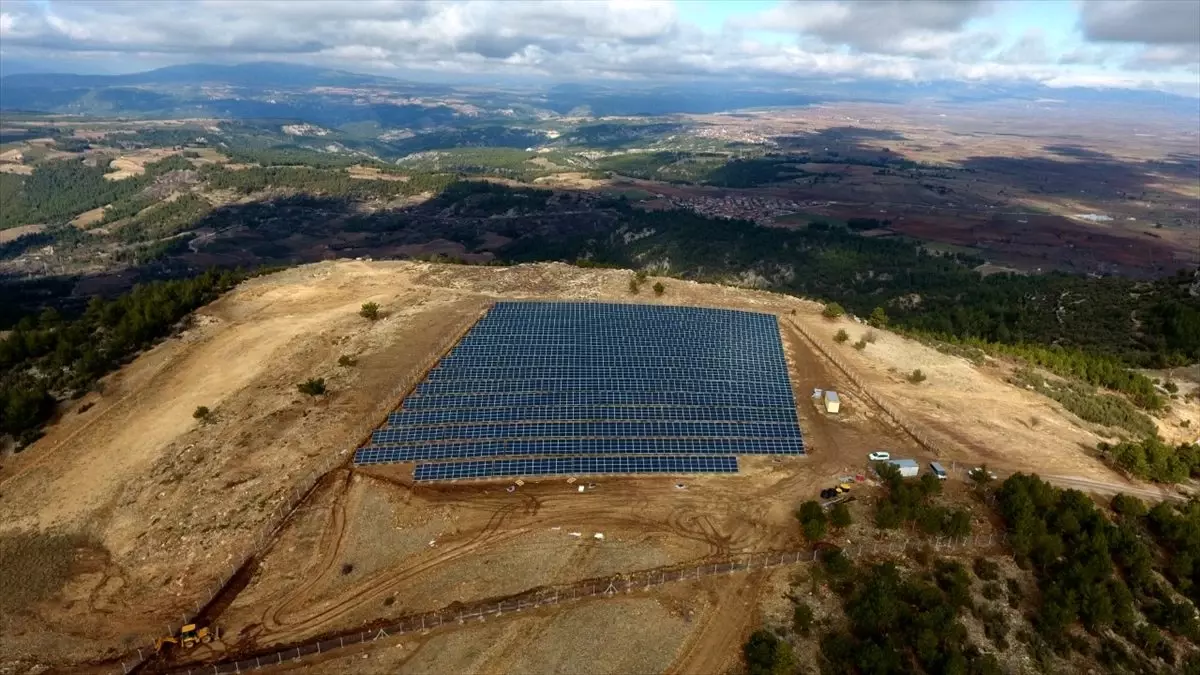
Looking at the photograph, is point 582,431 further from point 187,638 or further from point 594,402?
point 187,638

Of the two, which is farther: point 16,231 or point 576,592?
point 16,231

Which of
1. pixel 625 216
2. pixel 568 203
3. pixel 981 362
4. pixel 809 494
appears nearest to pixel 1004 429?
pixel 981 362

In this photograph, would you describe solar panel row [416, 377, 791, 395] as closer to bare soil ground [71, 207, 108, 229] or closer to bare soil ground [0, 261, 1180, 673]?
bare soil ground [0, 261, 1180, 673]

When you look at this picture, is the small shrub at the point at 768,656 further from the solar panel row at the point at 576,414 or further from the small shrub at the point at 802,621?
the solar panel row at the point at 576,414

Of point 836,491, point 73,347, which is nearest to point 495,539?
point 836,491

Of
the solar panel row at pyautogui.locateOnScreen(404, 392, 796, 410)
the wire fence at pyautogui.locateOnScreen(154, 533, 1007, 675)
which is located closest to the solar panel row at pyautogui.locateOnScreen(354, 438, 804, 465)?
the solar panel row at pyautogui.locateOnScreen(404, 392, 796, 410)

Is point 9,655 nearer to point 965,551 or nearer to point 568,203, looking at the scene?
point 965,551
